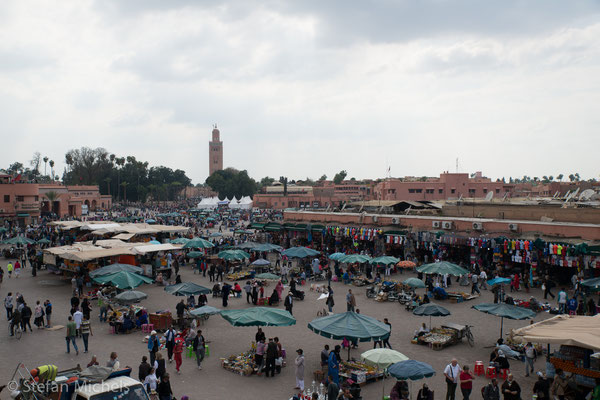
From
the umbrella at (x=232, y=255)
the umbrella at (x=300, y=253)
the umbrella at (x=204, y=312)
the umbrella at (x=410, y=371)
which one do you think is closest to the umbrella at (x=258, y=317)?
the umbrella at (x=204, y=312)

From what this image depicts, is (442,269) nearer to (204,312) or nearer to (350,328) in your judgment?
(350,328)

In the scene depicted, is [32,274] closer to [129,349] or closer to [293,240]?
[129,349]

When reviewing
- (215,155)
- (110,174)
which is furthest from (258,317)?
(215,155)

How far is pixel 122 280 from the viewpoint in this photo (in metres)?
17.0

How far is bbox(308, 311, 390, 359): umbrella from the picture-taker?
34.7 ft

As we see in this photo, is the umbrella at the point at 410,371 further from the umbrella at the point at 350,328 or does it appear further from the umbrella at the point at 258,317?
the umbrella at the point at 258,317

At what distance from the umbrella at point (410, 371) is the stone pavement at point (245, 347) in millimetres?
1377

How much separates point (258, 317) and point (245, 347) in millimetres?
1711

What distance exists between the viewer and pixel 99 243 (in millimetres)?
25016

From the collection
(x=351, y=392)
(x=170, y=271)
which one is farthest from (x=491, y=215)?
(x=351, y=392)

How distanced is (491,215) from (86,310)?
22.2m

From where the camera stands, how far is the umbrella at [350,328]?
416 inches

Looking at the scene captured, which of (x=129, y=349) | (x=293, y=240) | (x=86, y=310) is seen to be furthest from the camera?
(x=293, y=240)

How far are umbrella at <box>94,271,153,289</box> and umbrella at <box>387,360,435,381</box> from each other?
11.1 meters
